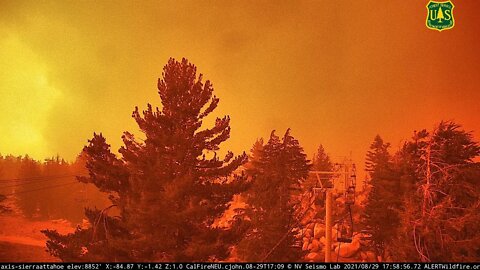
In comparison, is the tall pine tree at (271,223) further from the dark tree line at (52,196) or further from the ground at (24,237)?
the dark tree line at (52,196)

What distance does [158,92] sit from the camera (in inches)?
653

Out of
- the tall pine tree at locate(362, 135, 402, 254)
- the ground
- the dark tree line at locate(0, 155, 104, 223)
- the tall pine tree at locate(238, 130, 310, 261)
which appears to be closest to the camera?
the tall pine tree at locate(238, 130, 310, 261)

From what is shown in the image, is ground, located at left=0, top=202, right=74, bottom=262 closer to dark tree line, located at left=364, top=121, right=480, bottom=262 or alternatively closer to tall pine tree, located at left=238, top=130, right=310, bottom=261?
tall pine tree, located at left=238, top=130, right=310, bottom=261

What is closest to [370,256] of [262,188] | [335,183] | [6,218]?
[262,188]

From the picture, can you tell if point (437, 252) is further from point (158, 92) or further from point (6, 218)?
point (6, 218)

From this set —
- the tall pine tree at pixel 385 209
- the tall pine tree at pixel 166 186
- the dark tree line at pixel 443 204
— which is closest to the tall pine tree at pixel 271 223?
the tall pine tree at pixel 166 186

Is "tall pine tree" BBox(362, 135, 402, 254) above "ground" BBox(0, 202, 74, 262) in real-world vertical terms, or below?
above

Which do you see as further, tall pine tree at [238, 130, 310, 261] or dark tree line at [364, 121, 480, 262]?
tall pine tree at [238, 130, 310, 261]

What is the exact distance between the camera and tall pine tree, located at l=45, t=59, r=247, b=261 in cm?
1408

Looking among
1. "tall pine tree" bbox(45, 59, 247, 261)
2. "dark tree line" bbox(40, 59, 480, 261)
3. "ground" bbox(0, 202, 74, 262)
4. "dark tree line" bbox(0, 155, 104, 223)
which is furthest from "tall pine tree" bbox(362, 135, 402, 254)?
"dark tree line" bbox(0, 155, 104, 223)

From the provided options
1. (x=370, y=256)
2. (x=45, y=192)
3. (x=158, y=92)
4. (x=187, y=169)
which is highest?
(x=158, y=92)

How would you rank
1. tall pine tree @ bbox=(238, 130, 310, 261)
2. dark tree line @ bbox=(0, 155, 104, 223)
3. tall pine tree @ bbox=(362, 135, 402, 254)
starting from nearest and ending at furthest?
tall pine tree @ bbox=(238, 130, 310, 261)
tall pine tree @ bbox=(362, 135, 402, 254)
dark tree line @ bbox=(0, 155, 104, 223)

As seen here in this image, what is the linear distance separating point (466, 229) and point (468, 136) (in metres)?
6.34

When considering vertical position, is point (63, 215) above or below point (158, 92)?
below
